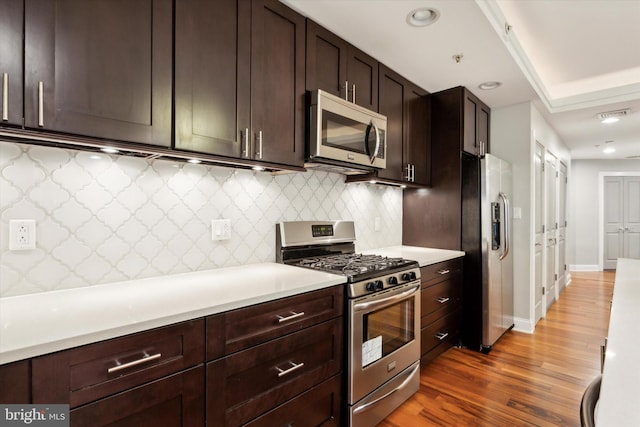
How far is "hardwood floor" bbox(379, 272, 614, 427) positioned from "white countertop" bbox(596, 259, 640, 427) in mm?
1127

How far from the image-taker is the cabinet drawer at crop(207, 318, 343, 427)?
128 centimetres

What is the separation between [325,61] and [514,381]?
2650mm

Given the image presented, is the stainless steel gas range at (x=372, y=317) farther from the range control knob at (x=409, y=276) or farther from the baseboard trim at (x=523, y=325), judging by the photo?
the baseboard trim at (x=523, y=325)

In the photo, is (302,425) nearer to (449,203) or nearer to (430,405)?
(430,405)

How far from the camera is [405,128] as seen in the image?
9.57ft

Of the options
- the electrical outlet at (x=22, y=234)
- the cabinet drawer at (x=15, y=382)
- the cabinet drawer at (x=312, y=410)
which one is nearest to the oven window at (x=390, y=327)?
the cabinet drawer at (x=312, y=410)

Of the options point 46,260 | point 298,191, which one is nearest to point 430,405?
point 298,191

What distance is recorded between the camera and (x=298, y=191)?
2.39 m

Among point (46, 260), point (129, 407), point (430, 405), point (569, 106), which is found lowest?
point (430, 405)

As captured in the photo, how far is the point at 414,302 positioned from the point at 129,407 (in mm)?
1748

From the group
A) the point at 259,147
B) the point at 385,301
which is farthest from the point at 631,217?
the point at 259,147

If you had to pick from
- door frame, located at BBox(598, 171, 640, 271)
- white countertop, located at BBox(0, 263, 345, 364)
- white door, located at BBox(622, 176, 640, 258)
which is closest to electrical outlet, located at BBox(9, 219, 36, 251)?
white countertop, located at BBox(0, 263, 345, 364)

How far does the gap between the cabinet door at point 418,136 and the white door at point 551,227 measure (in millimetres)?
1997

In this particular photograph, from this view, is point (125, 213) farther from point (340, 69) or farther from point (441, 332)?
Answer: point (441, 332)
